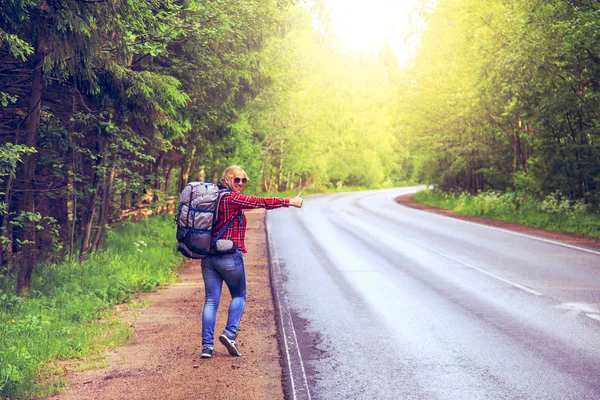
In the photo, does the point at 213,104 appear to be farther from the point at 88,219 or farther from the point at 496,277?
the point at 496,277

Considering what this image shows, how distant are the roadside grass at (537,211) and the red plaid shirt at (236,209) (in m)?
17.2

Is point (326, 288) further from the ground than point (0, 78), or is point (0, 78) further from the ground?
point (0, 78)

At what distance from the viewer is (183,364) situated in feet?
24.2

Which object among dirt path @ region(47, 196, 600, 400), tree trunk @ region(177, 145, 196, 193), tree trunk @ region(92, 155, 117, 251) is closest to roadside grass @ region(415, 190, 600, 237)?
tree trunk @ region(177, 145, 196, 193)

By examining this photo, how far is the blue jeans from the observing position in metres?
7.50

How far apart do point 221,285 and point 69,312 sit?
10.9 ft

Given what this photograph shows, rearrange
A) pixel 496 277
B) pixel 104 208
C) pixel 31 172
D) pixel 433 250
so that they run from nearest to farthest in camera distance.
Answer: pixel 31 172
pixel 496 277
pixel 104 208
pixel 433 250

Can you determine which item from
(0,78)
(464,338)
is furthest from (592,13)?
(0,78)

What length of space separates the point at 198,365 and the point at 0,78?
18.3ft

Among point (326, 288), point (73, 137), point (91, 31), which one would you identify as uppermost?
point (91, 31)

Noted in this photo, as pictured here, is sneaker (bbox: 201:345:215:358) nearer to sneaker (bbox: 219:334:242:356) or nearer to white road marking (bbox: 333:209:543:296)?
sneaker (bbox: 219:334:242:356)

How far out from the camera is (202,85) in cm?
1636

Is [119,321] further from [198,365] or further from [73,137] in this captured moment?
[73,137]

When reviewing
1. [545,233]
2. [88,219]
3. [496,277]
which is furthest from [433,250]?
[88,219]
